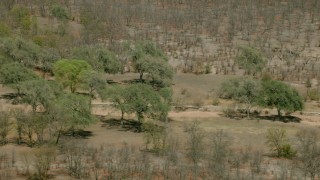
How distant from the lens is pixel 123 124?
47.5 m

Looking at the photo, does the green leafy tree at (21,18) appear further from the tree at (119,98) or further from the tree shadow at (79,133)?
the tree shadow at (79,133)

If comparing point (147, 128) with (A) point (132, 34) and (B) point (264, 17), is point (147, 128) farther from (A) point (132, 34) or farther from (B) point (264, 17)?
(B) point (264, 17)

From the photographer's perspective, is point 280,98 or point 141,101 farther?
point 280,98

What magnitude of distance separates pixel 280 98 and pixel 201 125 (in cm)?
881

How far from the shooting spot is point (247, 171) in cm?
3531

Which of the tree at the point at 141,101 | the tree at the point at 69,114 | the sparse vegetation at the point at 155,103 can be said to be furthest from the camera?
the tree at the point at 141,101

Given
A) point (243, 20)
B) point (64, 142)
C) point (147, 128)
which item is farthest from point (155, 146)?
point (243, 20)

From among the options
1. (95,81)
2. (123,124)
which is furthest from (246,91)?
(95,81)

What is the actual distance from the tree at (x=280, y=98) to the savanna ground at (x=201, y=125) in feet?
5.12

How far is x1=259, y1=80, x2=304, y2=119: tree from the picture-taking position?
50.8 meters

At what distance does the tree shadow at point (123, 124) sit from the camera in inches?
1814

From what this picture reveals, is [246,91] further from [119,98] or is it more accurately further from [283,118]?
[119,98]

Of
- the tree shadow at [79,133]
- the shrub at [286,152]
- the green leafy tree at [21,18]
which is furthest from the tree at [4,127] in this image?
the green leafy tree at [21,18]

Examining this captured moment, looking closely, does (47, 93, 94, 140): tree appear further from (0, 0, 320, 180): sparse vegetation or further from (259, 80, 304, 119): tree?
(259, 80, 304, 119): tree
